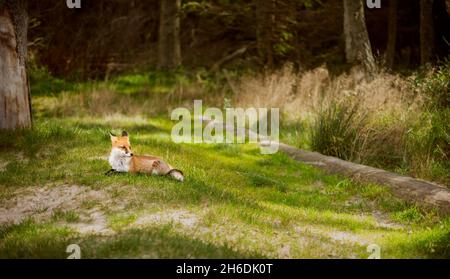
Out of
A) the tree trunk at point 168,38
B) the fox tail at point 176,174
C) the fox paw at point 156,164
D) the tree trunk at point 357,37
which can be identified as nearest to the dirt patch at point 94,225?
the fox paw at point 156,164

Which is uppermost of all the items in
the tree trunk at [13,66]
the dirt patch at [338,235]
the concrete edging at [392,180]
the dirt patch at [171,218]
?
the tree trunk at [13,66]

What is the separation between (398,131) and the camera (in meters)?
10.1

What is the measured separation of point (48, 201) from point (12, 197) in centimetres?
65

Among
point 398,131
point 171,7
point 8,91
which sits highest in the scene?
point 171,7

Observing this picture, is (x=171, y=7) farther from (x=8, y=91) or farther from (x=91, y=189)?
(x=91, y=189)

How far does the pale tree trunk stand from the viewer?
18516 mm

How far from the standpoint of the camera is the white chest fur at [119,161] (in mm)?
7195

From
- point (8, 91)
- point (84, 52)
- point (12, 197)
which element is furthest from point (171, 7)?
point (12, 197)

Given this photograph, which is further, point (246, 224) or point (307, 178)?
point (307, 178)

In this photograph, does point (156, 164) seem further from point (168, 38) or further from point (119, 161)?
point (168, 38)

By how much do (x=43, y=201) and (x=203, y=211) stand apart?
2.32 metres

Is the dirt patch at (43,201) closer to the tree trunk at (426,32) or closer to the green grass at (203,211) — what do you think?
the green grass at (203,211)

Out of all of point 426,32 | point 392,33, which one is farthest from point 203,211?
point 392,33

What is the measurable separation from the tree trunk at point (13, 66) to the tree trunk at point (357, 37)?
8543mm
